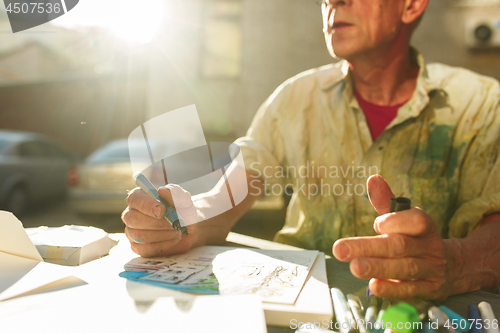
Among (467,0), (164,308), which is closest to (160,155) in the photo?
(164,308)

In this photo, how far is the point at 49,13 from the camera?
3.60 ft

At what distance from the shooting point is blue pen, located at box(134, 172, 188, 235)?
71 cm

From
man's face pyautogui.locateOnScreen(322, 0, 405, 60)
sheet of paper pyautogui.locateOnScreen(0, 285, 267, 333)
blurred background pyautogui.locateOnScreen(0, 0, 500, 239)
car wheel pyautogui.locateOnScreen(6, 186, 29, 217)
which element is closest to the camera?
sheet of paper pyautogui.locateOnScreen(0, 285, 267, 333)

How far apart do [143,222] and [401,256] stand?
0.54 meters

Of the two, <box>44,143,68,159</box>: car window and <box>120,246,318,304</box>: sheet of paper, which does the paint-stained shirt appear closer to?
<box>120,246,318,304</box>: sheet of paper

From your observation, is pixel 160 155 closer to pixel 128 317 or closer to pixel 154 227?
pixel 154 227

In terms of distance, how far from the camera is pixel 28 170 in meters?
4.64

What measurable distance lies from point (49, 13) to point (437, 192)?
1462 millimetres

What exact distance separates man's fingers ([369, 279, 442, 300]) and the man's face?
0.78 metres

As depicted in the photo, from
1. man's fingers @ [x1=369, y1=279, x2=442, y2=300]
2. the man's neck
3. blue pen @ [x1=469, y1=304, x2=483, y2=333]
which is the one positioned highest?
the man's neck

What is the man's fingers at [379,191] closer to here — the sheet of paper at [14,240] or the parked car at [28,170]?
the sheet of paper at [14,240]

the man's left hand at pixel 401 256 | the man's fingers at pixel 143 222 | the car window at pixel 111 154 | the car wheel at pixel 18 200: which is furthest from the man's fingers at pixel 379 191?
the car wheel at pixel 18 200

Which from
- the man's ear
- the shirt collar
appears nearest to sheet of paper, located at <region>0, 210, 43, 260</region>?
the shirt collar

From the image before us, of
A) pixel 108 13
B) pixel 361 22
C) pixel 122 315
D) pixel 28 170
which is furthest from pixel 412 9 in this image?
pixel 28 170
